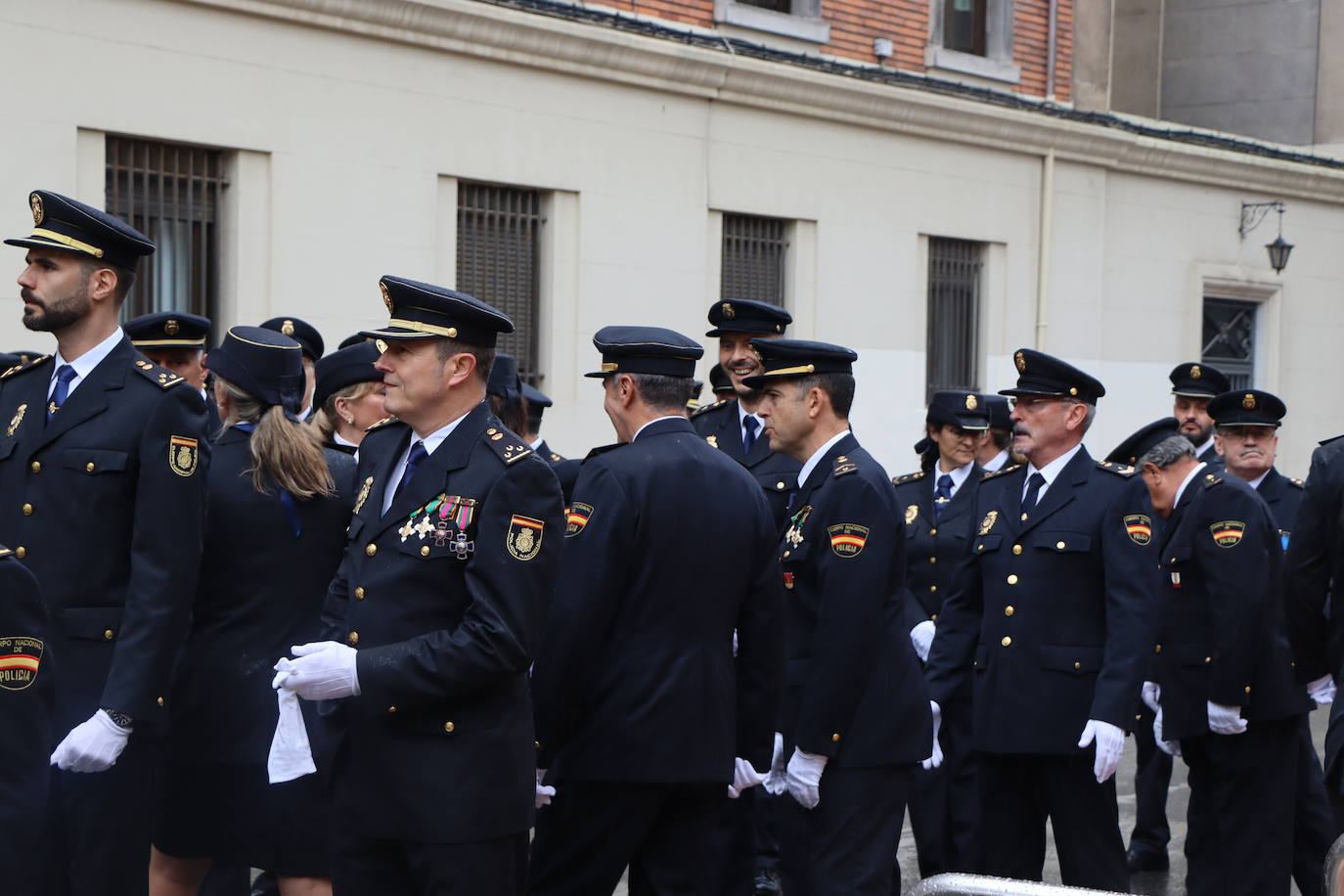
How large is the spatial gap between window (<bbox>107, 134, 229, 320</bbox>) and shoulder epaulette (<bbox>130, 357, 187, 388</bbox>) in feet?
21.9

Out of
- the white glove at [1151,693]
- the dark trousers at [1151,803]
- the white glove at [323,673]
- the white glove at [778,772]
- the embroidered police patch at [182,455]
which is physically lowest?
the dark trousers at [1151,803]

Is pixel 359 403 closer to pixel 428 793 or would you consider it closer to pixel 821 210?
pixel 428 793

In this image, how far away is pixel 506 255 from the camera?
13438 mm

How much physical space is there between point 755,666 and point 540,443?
4.52 meters

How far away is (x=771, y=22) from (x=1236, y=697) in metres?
9.16

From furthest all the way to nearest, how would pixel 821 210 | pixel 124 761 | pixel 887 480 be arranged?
pixel 821 210 → pixel 887 480 → pixel 124 761

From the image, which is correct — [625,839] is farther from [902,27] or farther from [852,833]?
[902,27]

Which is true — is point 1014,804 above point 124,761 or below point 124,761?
below

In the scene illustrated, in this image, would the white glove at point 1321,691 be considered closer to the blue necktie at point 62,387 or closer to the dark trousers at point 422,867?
the dark trousers at point 422,867

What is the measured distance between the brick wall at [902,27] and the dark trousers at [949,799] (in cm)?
777

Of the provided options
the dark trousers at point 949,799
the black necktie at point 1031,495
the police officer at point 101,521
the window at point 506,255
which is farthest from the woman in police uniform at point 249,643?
the window at point 506,255

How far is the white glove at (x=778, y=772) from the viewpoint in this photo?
18.7 feet

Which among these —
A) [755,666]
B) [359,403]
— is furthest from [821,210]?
[755,666]

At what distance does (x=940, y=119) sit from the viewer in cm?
1608
